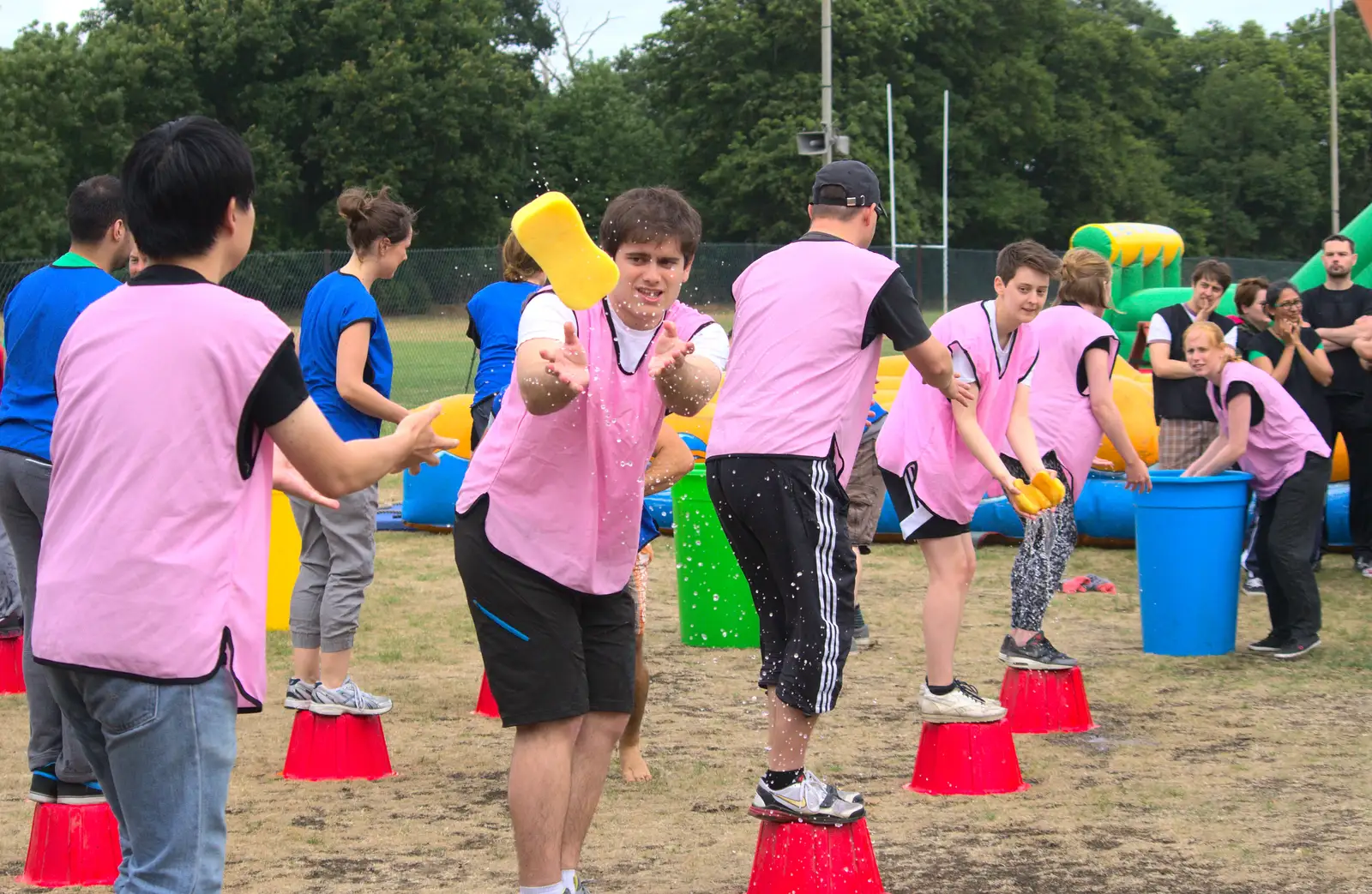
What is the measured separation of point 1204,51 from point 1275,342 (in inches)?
2787

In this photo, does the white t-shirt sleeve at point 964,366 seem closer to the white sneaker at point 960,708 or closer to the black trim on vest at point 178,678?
the white sneaker at point 960,708

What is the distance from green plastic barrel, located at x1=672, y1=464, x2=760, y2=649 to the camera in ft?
25.5

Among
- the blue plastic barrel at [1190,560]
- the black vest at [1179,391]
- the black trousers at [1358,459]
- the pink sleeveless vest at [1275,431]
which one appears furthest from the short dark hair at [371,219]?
the black trousers at [1358,459]

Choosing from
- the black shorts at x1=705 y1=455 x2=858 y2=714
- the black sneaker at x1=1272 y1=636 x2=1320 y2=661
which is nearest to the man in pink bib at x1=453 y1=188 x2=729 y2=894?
the black shorts at x1=705 y1=455 x2=858 y2=714

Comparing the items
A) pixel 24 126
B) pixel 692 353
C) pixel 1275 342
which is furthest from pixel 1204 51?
pixel 692 353

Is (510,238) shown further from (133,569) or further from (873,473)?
(133,569)

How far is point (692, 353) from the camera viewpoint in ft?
12.0

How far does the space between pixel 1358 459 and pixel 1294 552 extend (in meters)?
2.60

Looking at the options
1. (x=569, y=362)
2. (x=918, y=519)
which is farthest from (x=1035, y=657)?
(x=569, y=362)

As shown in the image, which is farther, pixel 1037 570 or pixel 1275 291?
pixel 1275 291

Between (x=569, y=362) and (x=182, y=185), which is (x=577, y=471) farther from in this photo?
(x=182, y=185)

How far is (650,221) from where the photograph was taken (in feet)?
12.1

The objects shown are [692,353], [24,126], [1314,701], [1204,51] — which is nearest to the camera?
[692,353]

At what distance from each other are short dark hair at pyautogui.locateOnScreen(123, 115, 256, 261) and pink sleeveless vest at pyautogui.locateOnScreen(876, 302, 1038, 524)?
10.2 feet
